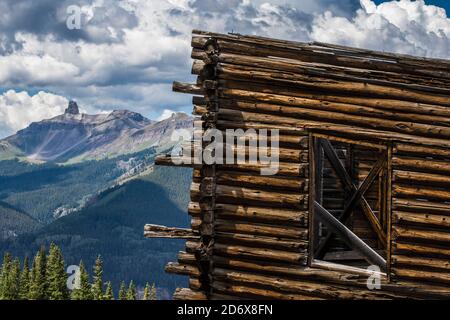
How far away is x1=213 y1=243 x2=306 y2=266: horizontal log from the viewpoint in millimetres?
10945

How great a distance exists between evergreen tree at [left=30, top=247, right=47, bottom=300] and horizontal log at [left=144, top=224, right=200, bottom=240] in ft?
269

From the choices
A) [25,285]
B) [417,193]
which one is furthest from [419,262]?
[25,285]

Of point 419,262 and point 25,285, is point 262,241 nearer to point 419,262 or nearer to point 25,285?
point 419,262

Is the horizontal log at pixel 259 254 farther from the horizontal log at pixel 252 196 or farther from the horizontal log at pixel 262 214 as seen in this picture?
the horizontal log at pixel 252 196

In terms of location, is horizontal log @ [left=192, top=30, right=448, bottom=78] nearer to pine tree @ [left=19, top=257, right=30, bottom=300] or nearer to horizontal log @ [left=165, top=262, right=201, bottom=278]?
horizontal log @ [left=165, top=262, right=201, bottom=278]

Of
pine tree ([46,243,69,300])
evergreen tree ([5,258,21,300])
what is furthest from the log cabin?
evergreen tree ([5,258,21,300])

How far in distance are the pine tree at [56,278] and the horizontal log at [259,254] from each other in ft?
267

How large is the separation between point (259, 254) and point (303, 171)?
1665 millimetres

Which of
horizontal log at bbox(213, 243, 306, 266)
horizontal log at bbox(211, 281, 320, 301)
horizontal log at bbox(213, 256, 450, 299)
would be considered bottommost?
horizontal log at bbox(211, 281, 320, 301)

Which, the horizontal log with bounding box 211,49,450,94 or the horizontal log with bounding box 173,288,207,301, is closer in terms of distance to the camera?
the horizontal log with bounding box 211,49,450,94

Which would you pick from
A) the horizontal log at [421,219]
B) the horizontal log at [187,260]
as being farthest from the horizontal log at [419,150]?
the horizontal log at [187,260]

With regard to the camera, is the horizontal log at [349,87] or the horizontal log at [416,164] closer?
the horizontal log at [416,164]

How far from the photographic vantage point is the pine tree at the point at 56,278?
89.1 metres
